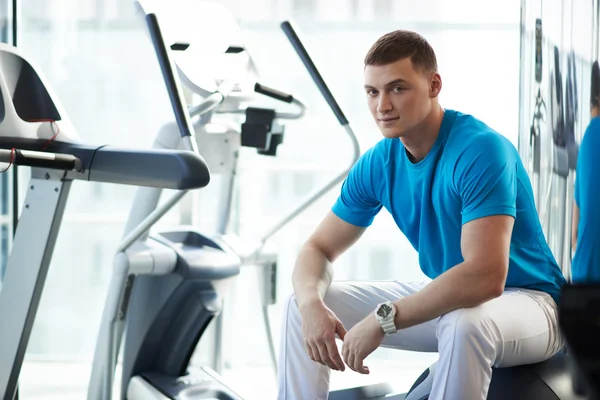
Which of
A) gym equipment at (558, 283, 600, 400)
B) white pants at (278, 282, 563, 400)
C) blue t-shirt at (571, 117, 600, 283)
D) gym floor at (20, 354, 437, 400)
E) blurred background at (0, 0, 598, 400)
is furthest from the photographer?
blurred background at (0, 0, 598, 400)

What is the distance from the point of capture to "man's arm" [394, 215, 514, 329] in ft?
5.23

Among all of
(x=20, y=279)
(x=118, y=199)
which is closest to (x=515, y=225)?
(x=20, y=279)

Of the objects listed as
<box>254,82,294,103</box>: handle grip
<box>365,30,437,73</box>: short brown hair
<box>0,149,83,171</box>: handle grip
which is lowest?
<box>0,149,83,171</box>: handle grip

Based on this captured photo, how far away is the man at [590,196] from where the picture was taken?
4.43 ft

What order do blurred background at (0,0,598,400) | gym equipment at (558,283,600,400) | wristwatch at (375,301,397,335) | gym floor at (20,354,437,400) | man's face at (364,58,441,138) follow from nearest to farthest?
gym equipment at (558,283,600,400), wristwatch at (375,301,397,335), man's face at (364,58,441,138), gym floor at (20,354,437,400), blurred background at (0,0,598,400)

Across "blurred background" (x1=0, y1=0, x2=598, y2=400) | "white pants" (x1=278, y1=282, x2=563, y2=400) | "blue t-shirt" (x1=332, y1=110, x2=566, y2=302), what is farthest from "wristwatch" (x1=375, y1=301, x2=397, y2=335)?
"blurred background" (x1=0, y1=0, x2=598, y2=400)

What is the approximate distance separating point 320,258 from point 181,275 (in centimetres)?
57

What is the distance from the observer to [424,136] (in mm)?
1820

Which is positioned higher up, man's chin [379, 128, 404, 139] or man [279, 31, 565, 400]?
man's chin [379, 128, 404, 139]

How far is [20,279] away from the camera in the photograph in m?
1.98

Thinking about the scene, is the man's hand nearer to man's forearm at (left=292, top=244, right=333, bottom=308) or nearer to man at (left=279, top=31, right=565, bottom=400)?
man at (left=279, top=31, right=565, bottom=400)

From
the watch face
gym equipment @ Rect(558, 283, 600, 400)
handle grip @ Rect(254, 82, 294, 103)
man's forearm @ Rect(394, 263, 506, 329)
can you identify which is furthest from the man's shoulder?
gym equipment @ Rect(558, 283, 600, 400)

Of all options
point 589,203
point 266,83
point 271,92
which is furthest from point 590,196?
point 266,83

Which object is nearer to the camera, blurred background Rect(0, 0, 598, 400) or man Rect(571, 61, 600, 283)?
man Rect(571, 61, 600, 283)
